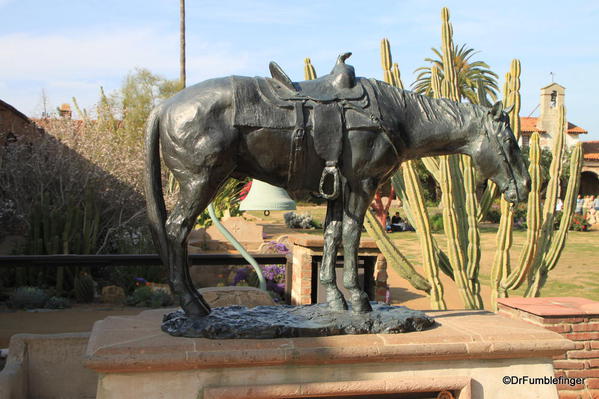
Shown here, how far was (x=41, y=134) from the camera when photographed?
14023 mm

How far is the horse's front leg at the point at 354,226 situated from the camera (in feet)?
10.5

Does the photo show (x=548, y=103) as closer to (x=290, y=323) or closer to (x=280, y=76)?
(x=280, y=76)

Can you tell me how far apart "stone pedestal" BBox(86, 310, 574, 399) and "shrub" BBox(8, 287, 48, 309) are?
6856 millimetres

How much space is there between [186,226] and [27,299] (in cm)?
740

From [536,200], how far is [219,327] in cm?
435

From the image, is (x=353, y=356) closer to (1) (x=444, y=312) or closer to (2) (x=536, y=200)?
(1) (x=444, y=312)

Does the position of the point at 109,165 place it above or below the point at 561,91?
below

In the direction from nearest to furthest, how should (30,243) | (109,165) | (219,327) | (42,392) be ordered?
(219,327)
(42,392)
(30,243)
(109,165)

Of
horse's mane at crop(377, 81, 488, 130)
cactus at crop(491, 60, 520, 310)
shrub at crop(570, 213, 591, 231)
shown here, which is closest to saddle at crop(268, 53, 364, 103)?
horse's mane at crop(377, 81, 488, 130)

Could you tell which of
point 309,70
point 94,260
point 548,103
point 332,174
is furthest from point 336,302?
point 548,103

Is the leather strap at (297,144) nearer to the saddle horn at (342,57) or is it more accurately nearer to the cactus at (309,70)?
the saddle horn at (342,57)

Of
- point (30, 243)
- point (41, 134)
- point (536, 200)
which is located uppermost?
point (41, 134)

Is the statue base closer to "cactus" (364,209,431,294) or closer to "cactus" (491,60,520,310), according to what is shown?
"cactus" (364,209,431,294)

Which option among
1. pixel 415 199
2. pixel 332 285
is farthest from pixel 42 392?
pixel 415 199
